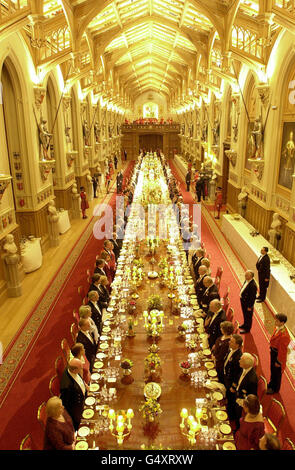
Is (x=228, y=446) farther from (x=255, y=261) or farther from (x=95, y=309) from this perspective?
(x=255, y=261)

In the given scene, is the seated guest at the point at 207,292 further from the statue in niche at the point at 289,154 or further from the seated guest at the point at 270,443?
the statue in niche at the point at 289,154

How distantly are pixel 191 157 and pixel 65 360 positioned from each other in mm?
25613

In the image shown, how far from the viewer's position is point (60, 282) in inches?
369

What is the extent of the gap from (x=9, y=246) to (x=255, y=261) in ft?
19.6

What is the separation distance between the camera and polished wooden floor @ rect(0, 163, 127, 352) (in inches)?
290

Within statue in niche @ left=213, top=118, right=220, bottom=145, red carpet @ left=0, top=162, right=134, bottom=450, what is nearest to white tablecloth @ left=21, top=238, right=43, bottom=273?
red carpet @ left=0, top=162, right=134, bottom=450

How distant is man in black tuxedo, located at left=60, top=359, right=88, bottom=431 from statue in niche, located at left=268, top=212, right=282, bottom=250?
263 inches

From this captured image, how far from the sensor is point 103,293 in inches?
269

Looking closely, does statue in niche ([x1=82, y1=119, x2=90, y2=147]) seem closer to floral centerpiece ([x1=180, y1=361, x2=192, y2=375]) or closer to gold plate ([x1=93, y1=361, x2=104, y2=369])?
gold plate ([x1=93, y1=361, x2=104, y2=369])

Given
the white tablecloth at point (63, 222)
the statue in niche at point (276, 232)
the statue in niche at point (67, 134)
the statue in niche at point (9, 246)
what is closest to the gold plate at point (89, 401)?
the statue in niche at point (9, 246)

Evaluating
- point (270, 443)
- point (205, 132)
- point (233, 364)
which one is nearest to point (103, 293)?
point (233, 364)

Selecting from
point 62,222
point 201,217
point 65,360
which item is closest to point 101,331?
point 65,360

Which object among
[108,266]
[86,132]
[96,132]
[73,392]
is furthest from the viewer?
[96,132]

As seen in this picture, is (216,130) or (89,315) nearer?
(89,315)
